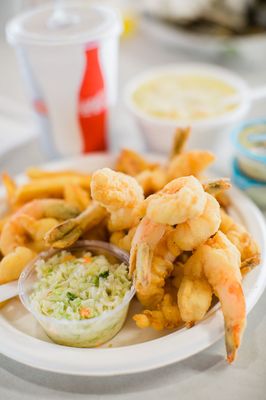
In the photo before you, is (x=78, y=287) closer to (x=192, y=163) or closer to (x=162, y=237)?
(x=162, y=237)

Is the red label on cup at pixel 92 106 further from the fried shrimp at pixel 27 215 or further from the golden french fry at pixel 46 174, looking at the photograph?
the fried shrimp at pixel 27 215

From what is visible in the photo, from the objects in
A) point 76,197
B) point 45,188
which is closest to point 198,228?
point 76,197

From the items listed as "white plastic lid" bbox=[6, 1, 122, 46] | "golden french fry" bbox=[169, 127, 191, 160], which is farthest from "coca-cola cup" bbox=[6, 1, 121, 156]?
"golden french fry" bbox=[169, 127, 191, 160]

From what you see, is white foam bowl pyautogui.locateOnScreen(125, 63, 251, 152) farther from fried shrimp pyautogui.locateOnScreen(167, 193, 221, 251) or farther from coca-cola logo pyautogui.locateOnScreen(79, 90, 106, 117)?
fried shrimp pyautogui.locateOnScreen(167, 193, 221, 251)

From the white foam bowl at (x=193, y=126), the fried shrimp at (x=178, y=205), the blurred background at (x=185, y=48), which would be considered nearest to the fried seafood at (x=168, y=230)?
the fried shrimp at (x=178, y=205)

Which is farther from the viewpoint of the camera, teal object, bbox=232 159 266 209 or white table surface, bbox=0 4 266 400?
teal object, bbox=232 159 266 209

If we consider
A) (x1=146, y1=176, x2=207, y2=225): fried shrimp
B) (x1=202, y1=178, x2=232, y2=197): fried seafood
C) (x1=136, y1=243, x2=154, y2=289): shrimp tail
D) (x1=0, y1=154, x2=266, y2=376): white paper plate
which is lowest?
(x1=0, y1=154, x2=266, y2=376): white paper plate
